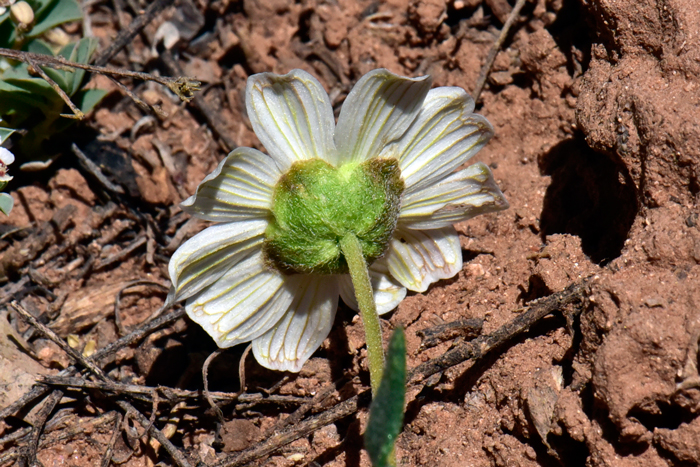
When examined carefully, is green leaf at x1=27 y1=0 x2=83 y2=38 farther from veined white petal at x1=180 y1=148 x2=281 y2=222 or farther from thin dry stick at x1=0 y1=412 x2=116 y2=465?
thin dry stick at x1=0 y1=412 x2=116 y2=465

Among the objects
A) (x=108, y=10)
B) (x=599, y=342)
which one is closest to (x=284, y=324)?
(x=599, y=342)

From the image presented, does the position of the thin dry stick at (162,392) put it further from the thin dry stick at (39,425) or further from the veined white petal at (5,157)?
the veined white petal at (5,157)

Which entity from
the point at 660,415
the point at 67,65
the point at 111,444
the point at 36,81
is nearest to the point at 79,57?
the point at 36,81

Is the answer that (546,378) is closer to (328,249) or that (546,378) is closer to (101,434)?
(328,249)

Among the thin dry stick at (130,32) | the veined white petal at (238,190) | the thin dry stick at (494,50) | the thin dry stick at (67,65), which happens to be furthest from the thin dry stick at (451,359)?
the thin dry stick at (130,32)

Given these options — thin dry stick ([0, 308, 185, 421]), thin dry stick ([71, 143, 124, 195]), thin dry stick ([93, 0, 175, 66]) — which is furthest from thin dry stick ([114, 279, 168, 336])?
thin dry stick ([93, 0, 175, 66])

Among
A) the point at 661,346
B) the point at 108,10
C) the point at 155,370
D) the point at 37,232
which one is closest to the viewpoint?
the point at 661,346

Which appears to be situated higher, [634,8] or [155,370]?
[634,8]
